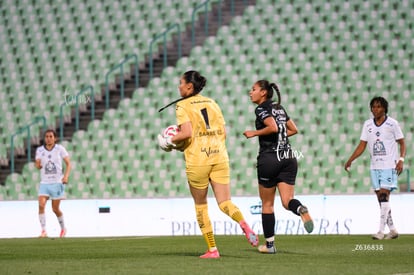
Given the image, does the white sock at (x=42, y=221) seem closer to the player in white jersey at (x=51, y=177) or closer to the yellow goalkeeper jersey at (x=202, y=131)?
the player in white jersey at (x=51, y=177)

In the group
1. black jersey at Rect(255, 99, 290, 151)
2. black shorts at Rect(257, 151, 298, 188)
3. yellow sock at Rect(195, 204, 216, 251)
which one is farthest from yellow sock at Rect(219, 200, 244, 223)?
black jersey at Rect(255, 99, 290, 151)

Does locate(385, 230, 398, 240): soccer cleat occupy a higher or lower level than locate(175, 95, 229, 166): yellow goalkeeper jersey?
lower

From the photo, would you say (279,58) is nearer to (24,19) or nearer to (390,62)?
(390,62)

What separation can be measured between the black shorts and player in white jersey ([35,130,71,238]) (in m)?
7.18

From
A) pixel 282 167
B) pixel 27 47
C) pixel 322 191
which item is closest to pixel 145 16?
pixel 27 47

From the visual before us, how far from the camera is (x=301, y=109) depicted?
2162 centimetres

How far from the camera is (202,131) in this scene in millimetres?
9742

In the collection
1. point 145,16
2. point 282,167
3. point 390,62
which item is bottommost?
point 282,167

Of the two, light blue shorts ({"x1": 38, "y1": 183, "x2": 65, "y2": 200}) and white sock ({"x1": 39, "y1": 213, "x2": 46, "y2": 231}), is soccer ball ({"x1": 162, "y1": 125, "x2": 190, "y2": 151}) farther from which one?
white sock ({"x1": 39, "y1": 213, "x2": 46, "y2": 231})

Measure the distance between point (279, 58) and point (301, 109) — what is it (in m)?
1.72

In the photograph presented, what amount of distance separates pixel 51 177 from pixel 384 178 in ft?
22.2

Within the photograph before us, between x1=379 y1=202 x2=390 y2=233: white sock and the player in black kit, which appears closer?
the player in black kit

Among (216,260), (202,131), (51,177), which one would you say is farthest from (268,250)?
(51,177)

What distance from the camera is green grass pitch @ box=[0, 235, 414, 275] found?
8.45m
